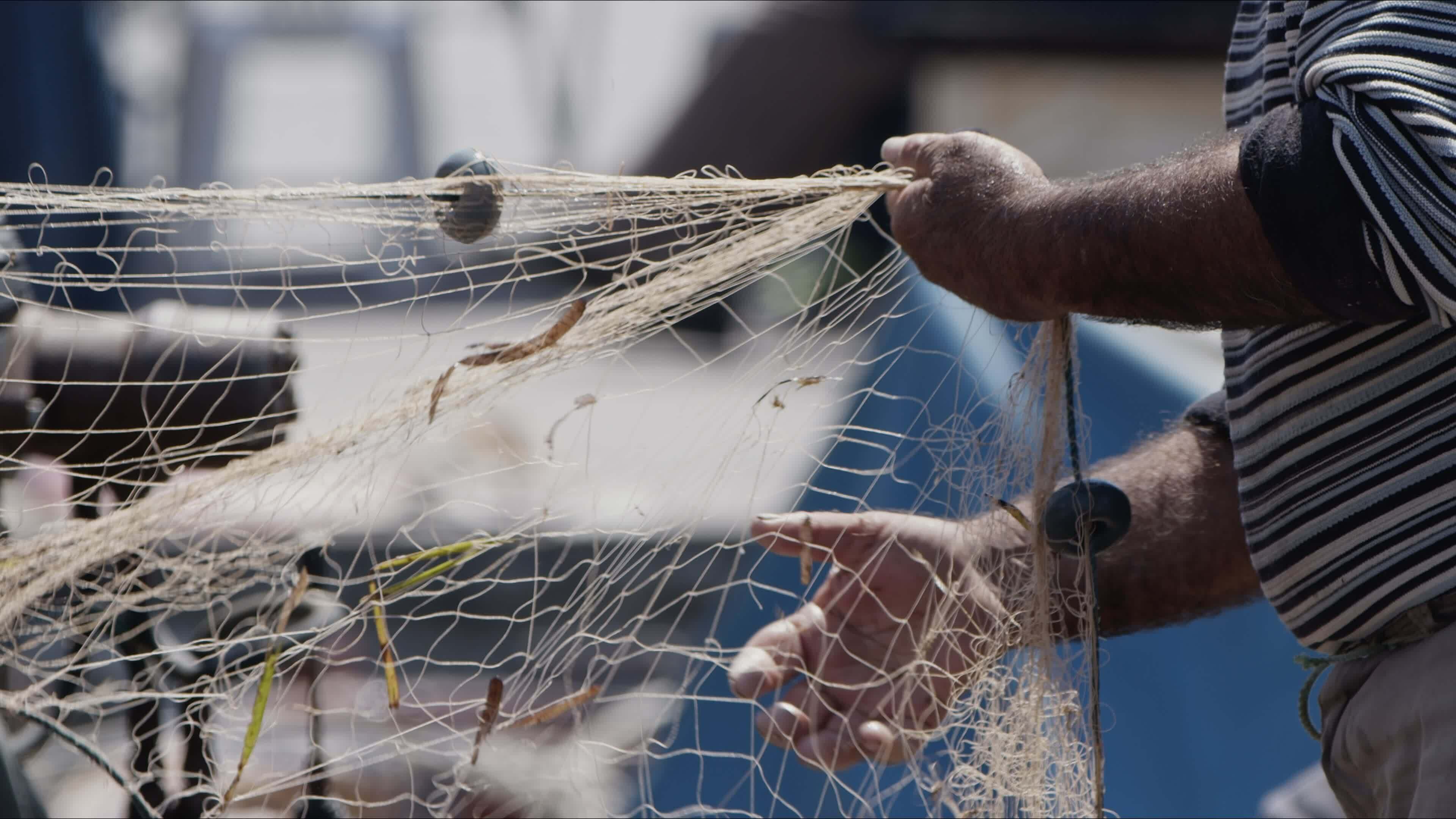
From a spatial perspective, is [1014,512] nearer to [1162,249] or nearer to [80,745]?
[1162,249]

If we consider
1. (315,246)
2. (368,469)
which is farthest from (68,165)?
(368,469)

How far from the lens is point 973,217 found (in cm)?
97

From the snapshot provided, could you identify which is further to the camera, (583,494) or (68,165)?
(68,165)

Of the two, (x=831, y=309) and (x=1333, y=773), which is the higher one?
(x=831, y=309)

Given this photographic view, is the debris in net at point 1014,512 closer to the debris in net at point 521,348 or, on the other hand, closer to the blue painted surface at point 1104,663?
the blue painted surface at point 1104,663

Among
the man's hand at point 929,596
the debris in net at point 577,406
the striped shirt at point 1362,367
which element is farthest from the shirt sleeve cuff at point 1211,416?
the debris in net at point 577,406

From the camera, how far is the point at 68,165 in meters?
2.96

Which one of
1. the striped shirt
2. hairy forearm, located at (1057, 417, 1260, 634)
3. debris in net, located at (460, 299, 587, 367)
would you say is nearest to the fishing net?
debris in net, located at (460, 299, 587, 367)

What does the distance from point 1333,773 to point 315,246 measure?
1.17m

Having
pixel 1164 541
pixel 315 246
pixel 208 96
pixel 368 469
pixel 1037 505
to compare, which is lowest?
pixel 208 96

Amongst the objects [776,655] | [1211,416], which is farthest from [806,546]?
[1211,416]

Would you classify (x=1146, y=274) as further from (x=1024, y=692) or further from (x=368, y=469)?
(x=368, y=469)

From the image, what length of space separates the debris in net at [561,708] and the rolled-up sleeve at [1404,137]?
2.40 feet

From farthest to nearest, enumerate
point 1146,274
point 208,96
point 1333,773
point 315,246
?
point 208,96 < point 315,246 < point 1333,773 < point 1146,274
